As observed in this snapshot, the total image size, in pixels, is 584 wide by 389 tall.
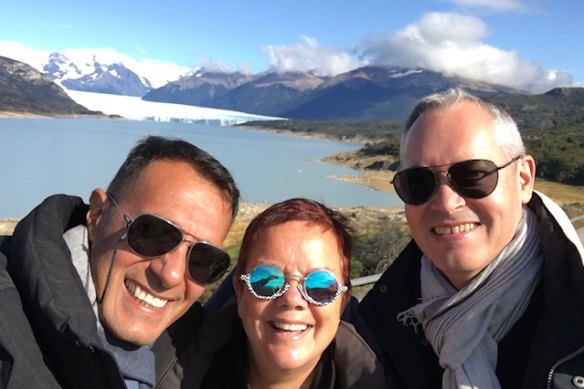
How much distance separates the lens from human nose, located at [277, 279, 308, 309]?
62.2 inches

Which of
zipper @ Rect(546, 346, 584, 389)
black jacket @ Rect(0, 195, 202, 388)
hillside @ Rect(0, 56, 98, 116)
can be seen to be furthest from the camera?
hillside @ Rect(0, 56, 98, 116)

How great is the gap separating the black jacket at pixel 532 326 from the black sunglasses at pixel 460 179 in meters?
0.23

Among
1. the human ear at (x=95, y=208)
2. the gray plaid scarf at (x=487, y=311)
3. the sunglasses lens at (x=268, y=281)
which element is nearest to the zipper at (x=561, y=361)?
the gray plaid scarf at (x=487, y=311)

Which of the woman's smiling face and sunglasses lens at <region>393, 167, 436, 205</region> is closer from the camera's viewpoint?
the woman's smiling face

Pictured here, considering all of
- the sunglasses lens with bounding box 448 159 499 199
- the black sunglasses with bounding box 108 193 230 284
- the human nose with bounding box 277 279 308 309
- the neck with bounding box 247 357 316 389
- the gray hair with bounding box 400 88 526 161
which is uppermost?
the gray hair with bounding box 400 88 526 161

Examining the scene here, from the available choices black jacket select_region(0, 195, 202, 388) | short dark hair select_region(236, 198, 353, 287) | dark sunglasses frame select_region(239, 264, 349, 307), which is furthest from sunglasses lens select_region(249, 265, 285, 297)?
black jacket select_region(0, 195, 202, 388)

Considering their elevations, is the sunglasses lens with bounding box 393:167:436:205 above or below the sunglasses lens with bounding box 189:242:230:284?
above

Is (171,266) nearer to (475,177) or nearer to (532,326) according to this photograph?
(475,177)

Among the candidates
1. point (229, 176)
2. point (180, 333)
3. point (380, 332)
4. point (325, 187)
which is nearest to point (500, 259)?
point (380, 332)

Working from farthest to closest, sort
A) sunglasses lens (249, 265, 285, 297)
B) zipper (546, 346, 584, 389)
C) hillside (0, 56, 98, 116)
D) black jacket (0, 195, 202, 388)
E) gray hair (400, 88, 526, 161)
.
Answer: hillside (0, 56, 98, 116)
gray hair (400, 88, 526, 161)
sunglasses lens (249, 265, 285, 297)
zipper (546, 346, 584, 389)
black jacket (0, 195, 202, 388)

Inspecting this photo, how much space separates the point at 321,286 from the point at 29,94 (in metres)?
142

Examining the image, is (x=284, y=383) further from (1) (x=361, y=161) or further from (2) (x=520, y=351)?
(1) (x=361, y=161)

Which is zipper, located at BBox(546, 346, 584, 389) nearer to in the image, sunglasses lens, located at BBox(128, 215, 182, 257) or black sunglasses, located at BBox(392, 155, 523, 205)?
black sunglasses, located at BBox(392, 155, 523, 205)

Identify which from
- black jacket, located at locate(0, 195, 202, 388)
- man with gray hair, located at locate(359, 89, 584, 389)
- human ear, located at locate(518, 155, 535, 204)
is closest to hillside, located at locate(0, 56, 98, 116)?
black jacket, located at locate(0, 195, 202, 388)
